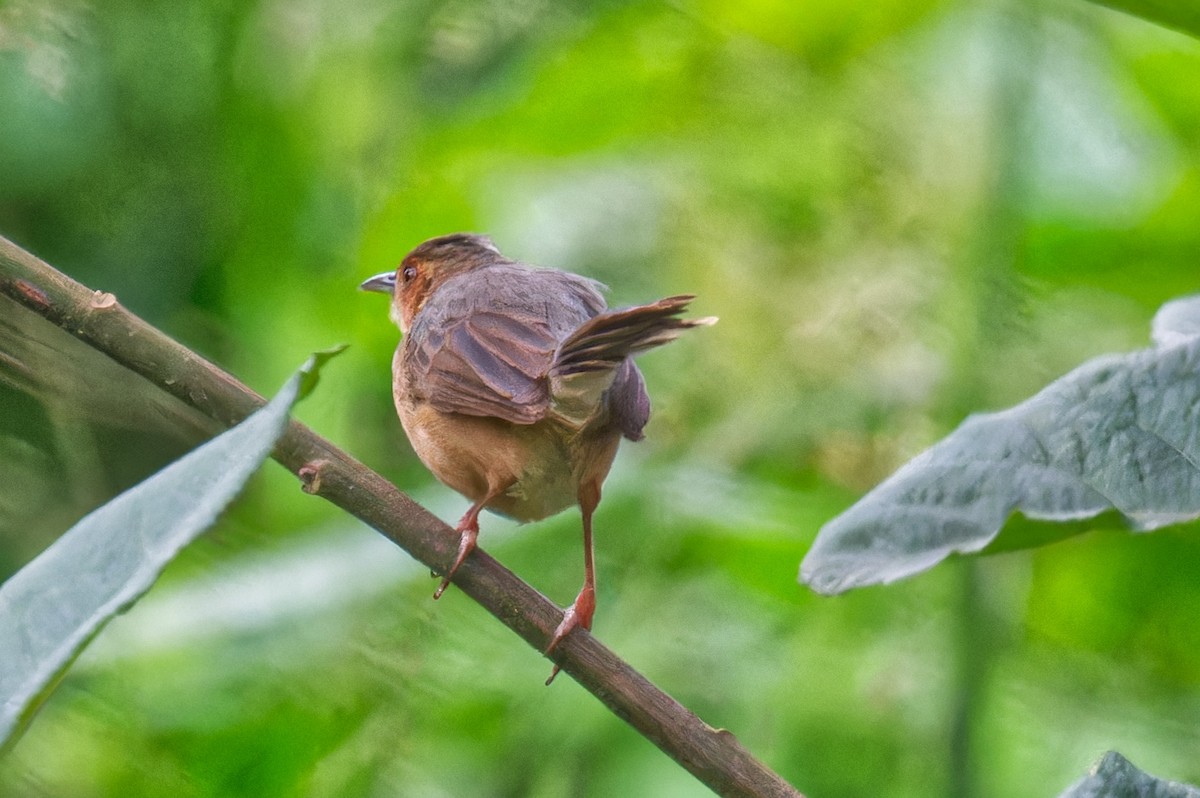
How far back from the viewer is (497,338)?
312cm

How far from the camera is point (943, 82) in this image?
3.50 m

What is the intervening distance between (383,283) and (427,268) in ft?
0.52

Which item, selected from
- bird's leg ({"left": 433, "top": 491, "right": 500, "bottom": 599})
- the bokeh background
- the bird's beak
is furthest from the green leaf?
the bird's beak

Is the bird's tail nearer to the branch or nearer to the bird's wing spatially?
the bird's wing

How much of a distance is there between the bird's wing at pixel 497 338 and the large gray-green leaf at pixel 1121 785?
1.58 m

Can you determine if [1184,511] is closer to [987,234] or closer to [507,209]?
[987,234]

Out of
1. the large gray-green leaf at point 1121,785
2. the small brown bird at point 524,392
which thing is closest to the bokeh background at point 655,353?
the small brown bird at point 524,392

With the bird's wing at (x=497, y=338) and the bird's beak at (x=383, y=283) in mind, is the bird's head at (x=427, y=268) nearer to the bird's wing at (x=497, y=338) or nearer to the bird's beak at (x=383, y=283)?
the bird's beak at (x=383, y=283)

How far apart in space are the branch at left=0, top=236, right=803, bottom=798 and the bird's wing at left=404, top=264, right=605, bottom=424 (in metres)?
0.96

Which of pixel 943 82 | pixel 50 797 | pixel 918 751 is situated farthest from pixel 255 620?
pixel 943 82

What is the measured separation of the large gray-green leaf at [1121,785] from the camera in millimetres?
1489

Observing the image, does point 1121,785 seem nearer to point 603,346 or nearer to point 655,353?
point 603,346

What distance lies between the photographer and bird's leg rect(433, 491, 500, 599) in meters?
2.00

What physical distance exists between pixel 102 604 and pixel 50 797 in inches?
56.9
